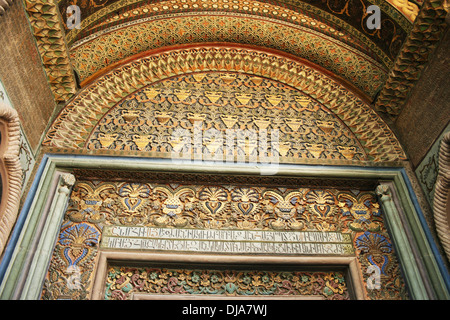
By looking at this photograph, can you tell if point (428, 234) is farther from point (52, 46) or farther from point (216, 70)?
point (52, 46)

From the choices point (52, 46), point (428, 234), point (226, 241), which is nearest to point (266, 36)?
point (52, 46)

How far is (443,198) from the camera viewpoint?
3.01m

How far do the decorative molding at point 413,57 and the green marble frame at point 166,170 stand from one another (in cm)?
68

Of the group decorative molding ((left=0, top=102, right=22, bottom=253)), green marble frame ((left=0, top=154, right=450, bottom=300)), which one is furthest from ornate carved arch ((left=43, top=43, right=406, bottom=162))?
decorative molding ((left=0, top=102, right=22, bottom=253))

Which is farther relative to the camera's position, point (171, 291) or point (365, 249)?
point (365, 249)

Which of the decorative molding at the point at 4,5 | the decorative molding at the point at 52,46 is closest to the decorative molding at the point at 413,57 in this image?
the decorative molding at the point at 52,46

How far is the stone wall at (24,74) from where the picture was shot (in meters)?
2.80

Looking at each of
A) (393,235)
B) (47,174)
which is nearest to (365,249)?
(393,235)

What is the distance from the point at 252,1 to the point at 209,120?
4.58 ft

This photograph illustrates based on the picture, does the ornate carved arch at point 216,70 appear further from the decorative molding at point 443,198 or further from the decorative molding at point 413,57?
the decorative molding at point 443,198

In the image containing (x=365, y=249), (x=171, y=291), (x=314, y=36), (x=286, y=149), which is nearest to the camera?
(x=171, y=291)

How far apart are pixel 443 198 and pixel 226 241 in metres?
1.63
